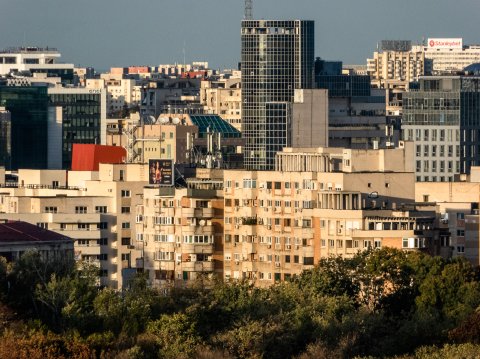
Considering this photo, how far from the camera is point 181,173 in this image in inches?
4601

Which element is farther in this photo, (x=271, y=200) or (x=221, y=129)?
(x=221, y=129)

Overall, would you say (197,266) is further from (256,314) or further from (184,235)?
(256,314)

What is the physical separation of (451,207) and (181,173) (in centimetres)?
1592

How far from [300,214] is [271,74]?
300 feet

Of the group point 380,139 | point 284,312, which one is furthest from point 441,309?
point 380,139

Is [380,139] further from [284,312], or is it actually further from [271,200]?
[284,312]

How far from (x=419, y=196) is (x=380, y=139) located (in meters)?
64.3

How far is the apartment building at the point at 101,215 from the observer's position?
10469 centimetres

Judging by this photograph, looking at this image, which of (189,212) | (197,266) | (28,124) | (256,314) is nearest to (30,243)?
(197,266)

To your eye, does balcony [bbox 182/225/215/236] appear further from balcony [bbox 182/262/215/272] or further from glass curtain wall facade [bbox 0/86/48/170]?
glass curtain wall facade [bbox 0/86/48/170]

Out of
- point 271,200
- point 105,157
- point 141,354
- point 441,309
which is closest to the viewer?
point 141,354

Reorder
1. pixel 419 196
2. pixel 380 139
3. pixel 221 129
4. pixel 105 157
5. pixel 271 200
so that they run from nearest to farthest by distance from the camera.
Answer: pixel 271 200
pixel 419 196
pixel 105 157
pixel 380 139
pixel 221 129

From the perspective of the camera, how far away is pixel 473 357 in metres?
68.3

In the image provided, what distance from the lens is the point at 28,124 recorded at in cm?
19500
